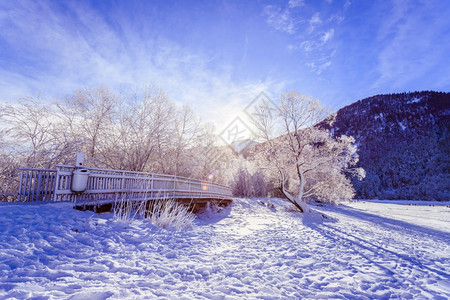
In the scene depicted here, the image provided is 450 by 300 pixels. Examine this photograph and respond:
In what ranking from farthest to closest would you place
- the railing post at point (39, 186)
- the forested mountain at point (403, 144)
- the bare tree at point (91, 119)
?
the forested mountain at point (403, 144) < the bare tree at point (91, 119) < the railing post at point (39, 186)

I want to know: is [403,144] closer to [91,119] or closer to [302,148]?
[302,148]

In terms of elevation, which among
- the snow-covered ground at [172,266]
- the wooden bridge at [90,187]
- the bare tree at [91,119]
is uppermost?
the bare tree at [91,119]

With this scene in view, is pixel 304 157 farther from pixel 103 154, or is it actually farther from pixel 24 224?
pixel 24 224

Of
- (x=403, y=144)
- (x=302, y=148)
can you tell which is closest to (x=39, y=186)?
(x=302, y=148)

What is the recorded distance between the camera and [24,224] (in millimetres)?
4551

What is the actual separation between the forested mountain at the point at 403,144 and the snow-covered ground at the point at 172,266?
67.9m

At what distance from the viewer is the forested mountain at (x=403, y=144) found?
8331cm

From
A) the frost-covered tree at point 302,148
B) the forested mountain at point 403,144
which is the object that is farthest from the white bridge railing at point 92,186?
the forested mountain at point 403,144

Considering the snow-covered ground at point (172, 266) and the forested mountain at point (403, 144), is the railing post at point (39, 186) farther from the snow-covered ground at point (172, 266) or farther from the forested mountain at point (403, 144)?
the forested mountain at point (403, 144)

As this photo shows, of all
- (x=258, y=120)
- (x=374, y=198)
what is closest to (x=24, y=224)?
(x=258, y=120)

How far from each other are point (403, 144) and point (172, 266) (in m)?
136

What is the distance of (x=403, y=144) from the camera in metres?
104

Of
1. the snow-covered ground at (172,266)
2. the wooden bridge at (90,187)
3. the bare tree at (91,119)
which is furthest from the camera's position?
the bare tree at (91,119)

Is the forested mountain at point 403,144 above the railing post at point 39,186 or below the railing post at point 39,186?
above
